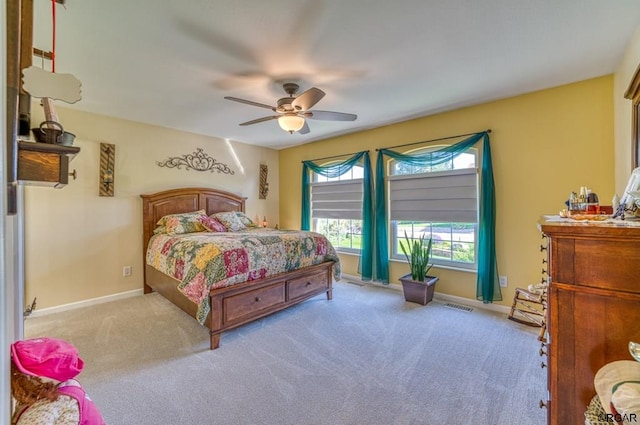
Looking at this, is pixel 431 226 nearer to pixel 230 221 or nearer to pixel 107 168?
pixel 230 221

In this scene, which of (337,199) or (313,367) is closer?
(313,367)

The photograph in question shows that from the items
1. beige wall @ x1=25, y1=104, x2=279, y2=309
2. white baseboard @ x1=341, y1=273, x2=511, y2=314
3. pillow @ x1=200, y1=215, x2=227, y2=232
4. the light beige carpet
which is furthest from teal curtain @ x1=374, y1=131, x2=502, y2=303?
beige wall @ x1=25, y1=104, x2=279, y2=309

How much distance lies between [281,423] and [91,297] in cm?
340

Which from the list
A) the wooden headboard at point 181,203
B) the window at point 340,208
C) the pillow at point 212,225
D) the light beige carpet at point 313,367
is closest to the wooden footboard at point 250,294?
the light beige carpet at point 313,367

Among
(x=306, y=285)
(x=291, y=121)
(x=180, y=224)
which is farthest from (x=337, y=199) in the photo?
(x=180, y=224)

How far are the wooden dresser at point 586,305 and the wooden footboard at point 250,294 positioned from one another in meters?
2.38

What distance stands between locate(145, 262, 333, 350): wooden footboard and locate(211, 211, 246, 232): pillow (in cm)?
118

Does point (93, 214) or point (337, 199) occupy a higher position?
point (337, 199)

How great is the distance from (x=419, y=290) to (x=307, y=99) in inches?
106

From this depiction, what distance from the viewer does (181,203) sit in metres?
4.39

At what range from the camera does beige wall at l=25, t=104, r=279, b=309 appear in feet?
10.7

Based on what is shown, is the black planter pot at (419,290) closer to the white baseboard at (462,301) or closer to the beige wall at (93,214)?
the white baseboard at (462,301)

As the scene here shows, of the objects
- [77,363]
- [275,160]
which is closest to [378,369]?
[77,363]

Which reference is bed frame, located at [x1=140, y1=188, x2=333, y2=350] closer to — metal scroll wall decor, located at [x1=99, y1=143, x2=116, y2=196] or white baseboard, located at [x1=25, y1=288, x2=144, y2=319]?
white baseboard, located at [x1=25, y1=288, x2=144, y2=319]
